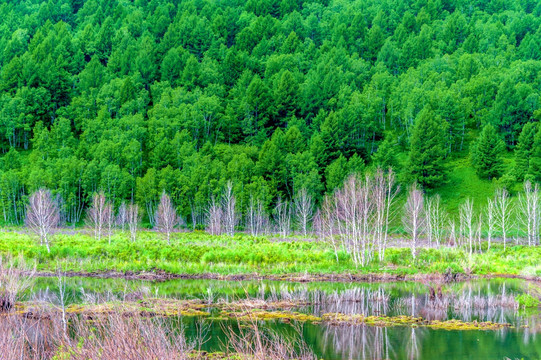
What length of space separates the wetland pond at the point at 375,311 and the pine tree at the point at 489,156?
47440mm

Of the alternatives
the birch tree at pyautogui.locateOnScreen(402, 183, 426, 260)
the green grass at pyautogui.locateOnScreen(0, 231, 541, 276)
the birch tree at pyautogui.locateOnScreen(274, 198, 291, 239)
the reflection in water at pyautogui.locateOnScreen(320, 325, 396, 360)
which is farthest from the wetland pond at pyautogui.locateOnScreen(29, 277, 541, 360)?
the birch tree at pyautogui.locateOnScreen(274, 198, 291, 239)

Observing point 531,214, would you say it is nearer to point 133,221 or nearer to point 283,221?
point 283,221

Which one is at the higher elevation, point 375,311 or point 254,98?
point 254,98

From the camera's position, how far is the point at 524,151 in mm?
82188

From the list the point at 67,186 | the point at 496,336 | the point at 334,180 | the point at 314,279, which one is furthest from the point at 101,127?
the point at 496,336

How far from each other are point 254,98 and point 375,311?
96112 mm

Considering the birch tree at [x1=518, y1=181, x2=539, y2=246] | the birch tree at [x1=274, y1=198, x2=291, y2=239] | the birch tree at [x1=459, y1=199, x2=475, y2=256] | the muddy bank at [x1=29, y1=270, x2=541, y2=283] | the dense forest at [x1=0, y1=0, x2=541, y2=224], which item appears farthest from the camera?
the dense forest at [x1=0, y1=0, x2=541, y2=224]

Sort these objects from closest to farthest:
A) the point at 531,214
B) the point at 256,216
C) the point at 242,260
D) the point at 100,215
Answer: the point at 242,260, the point at 100,215, the point at 531,214, the point at 256,216

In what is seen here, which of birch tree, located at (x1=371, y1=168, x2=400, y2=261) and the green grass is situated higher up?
birch tree, located at (x1=371, y1=168, x2=400, y2=261)

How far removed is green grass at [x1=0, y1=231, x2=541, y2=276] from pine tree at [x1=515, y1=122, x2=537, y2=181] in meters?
37.5

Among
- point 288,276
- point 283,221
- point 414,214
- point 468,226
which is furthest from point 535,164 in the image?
point 288,276

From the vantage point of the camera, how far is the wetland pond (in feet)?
67.4

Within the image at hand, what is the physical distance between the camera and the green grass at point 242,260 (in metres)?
38.2

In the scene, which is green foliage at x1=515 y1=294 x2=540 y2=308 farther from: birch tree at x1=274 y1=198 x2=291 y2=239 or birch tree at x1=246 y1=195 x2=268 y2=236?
birch tree at x1=246 y1=195 x2=268 y2=236
